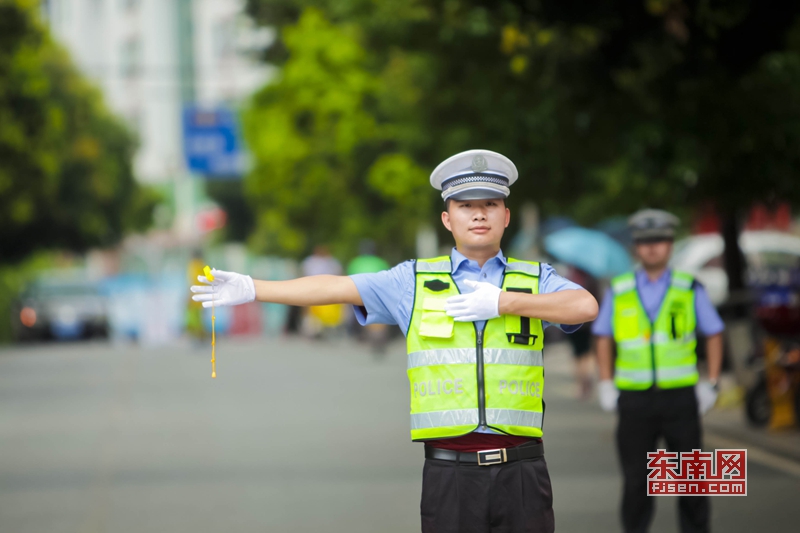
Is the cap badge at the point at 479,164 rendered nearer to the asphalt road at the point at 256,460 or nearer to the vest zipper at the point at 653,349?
the vest zipper at the point at 653,349

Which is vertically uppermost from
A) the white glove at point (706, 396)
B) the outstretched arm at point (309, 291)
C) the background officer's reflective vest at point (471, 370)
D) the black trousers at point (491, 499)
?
the outstretched arm at point (309, 291)

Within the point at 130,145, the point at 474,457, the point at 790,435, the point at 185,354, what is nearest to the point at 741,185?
the point at 790,435

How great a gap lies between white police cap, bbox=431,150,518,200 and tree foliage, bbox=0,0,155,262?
28532mm

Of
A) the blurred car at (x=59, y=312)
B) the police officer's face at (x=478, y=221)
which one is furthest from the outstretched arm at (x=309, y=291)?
the blurred car at (x=59, y=312)

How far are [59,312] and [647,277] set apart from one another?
30291mm

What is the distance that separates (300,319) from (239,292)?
32.7 meters

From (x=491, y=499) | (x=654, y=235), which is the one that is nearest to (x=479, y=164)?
(x=491, y=499)

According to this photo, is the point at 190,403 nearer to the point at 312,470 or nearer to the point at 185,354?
the point at 312,470

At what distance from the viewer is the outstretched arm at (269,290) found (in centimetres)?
505

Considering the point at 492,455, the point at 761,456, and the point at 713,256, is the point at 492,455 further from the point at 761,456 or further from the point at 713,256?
the point at 713,256

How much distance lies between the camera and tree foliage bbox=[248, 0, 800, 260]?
13461 mm

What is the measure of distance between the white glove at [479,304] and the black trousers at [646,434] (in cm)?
329

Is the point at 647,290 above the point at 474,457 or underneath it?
above

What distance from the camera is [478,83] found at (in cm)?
2170
